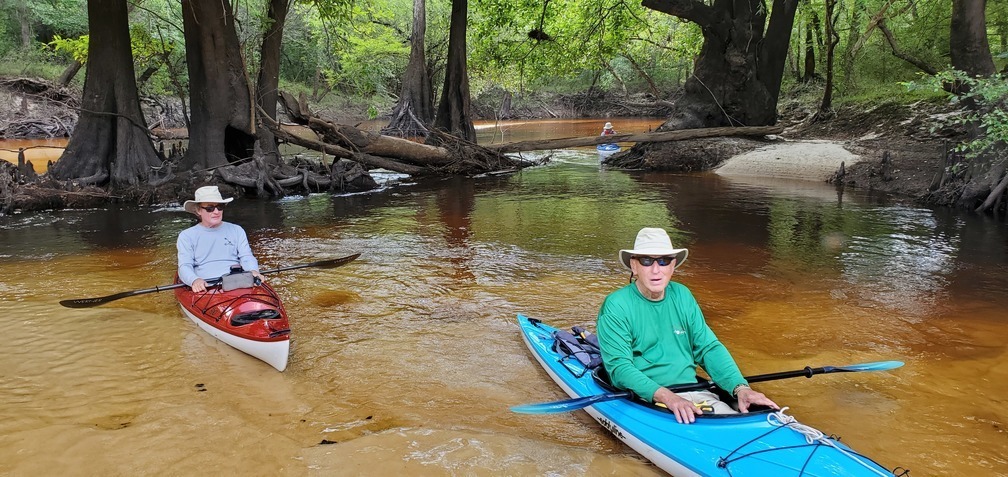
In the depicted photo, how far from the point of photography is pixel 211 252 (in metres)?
5.65

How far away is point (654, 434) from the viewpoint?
10.9 feet

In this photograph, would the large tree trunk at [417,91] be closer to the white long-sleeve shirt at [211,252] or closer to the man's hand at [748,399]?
the white long-sleeve shirt at [211,252]

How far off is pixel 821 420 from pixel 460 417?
2.31m

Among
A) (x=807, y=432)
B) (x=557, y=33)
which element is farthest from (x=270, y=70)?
(x=807, y=432)

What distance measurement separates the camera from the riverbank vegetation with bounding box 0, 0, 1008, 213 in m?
11.7

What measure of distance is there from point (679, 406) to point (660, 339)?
1.48ft

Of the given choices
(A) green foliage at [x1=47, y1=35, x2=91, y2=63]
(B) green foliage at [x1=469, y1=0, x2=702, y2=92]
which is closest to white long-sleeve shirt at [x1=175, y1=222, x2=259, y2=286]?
(B) green foliage at [x1=469, y1=0, x2=702, y2=92]

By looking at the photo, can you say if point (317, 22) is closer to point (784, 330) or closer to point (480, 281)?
point (480, 281)

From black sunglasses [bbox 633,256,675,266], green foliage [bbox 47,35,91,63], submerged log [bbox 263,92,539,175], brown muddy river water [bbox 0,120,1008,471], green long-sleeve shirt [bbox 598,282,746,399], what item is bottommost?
brown muddy river water [bbox 0,120,1008,471]

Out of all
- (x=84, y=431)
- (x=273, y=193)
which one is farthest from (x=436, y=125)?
(x=84, y=431)

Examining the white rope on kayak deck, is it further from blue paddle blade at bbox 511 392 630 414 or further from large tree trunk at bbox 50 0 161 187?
large tree trunk at bbox 50 0 161 187

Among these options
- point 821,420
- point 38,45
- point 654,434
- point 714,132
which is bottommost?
point 821,420

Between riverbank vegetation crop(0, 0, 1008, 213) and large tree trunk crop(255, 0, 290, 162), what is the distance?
0.04 metres

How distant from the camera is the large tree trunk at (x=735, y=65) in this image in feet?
55.4
